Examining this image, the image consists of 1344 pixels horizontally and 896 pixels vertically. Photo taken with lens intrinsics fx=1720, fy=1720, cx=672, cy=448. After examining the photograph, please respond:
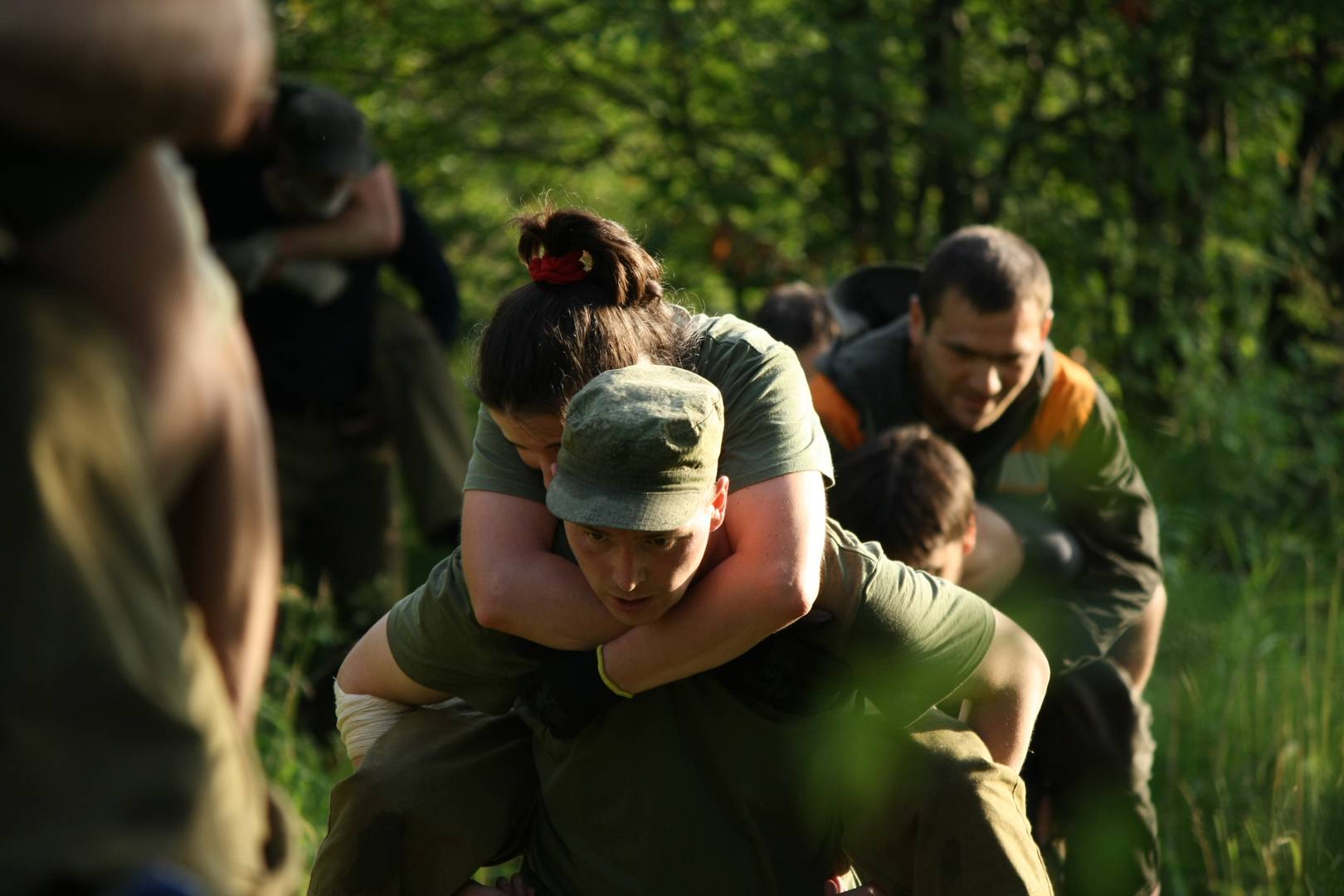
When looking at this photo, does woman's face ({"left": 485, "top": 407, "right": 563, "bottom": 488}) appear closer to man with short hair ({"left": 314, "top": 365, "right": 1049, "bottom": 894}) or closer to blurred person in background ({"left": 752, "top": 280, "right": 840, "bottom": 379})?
man with short hair ({"left": 314, "top": 365, "right": 1049, "bottom": 894})

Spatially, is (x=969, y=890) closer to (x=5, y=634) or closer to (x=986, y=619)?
(x=986, y=619)

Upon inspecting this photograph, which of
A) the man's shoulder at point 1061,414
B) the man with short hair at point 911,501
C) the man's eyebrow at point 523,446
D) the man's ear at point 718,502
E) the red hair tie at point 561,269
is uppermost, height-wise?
the red hair tie at point 561,269

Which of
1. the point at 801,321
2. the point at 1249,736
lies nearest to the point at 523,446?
the point at 801,321

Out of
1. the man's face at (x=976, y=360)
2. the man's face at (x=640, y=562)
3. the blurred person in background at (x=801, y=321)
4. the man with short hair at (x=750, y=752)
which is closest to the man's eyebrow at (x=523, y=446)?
the man with short hair at (x=750, y=752)

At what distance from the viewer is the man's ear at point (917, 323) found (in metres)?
4.25

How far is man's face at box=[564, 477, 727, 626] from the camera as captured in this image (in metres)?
2.48

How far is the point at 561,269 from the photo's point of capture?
9.50 ft

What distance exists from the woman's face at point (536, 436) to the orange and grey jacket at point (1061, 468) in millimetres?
1367

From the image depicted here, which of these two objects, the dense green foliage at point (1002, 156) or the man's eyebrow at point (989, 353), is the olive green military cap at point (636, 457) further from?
the dense green foliage at point (1002, 156)

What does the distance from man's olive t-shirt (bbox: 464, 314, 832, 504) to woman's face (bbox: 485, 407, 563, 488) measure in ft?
0.26

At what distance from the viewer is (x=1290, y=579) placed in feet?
22.2

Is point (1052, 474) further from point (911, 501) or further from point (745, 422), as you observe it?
point (745, 422)

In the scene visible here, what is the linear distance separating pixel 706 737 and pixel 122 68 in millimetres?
1679

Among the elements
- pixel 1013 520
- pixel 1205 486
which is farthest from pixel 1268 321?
pixel 1013 520
